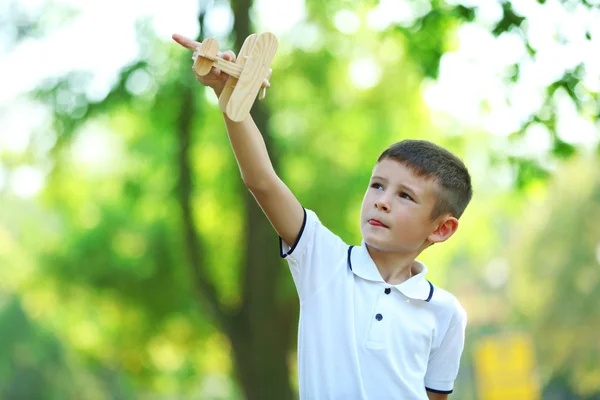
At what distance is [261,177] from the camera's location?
236 centimetres

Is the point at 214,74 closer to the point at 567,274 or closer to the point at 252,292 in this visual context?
the point at 252,292

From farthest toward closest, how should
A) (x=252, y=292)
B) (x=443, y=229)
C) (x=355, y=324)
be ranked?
(x=252, y=292), (x=443, y=229), (x=355, y=324)

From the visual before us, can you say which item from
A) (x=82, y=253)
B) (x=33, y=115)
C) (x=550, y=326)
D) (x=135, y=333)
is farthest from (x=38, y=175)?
(x=550, y=326)

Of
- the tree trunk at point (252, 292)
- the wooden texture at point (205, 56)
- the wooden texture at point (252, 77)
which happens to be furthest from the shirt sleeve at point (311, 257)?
the tree trunk at point (252, 292)

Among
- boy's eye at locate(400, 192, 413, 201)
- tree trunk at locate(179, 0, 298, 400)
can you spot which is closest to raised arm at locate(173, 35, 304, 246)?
boy's eye at locate(400, 192, 413, 201)

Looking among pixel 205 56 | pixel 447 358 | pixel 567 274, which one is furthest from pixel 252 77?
pixel 567 274

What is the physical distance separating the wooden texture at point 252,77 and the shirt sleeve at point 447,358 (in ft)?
3.02

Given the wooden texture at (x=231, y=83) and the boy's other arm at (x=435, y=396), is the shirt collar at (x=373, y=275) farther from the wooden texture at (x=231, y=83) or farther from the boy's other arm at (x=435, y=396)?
the wooden texture at (x=231, y=83)

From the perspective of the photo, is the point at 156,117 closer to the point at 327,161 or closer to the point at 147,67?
the point at 147,67

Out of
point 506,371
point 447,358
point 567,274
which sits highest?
point 567,274

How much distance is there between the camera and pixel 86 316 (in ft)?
62.0

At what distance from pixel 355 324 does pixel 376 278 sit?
0.15 m

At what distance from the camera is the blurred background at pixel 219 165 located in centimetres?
683

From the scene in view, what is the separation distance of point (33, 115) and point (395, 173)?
9667 mm
